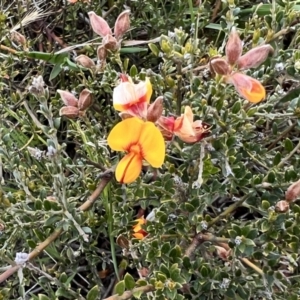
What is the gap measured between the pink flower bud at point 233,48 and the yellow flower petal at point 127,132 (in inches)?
6.5

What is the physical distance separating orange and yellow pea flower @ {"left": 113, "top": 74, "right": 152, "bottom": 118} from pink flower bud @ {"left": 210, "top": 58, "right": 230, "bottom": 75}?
0.10m

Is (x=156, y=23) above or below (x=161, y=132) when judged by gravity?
below

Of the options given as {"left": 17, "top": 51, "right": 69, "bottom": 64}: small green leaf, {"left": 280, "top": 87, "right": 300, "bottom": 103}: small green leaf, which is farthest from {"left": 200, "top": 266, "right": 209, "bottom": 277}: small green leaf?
{"left": 17, "top": 51, "right": 69, "bottom": 64}: small green leaf

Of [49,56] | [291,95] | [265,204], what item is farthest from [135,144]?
[49,56]

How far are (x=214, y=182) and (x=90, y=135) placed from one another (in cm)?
24

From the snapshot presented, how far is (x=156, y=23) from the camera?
136cm

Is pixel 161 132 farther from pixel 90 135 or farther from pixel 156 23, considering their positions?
pixel 156 23

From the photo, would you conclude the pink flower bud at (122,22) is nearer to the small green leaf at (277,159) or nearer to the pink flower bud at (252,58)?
the pink flower bud at (252,58)

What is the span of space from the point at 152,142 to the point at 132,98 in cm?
7

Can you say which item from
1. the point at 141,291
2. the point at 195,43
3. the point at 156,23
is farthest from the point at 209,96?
the point at 156,23

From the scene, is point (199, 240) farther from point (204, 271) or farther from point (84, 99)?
point (84, 99)

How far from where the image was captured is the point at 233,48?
83 cm

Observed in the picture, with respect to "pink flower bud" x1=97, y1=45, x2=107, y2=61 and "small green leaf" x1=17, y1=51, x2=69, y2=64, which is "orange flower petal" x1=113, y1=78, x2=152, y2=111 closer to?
"pink flower bud" x1=97, y1=45, x2=107, y2=61

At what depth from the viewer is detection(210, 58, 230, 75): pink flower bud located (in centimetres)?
82
